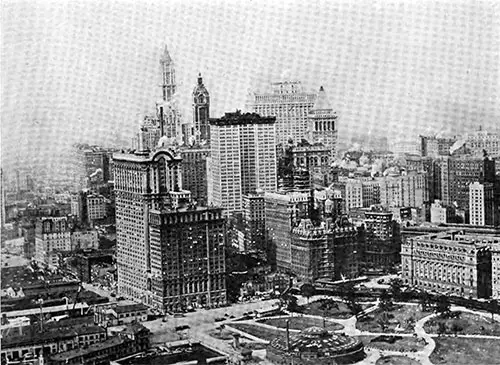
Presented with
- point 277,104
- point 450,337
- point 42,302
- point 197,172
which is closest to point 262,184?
point 197,172

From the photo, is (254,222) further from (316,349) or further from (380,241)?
(316,349)

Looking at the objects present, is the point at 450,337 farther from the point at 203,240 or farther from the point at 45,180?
the point at 45,180

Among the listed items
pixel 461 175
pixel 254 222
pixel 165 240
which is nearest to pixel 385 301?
pixel 165 240

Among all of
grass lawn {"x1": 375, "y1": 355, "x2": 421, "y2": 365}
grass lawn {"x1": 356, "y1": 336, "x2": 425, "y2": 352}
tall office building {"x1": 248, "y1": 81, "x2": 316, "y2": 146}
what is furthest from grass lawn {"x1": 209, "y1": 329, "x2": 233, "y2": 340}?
tall office building {"x1": 248, "y1": 81, "x2": 316, "y2": 146}

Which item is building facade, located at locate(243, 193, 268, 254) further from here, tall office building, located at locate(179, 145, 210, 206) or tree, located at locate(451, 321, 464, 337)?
tree, located at locate(451, 321, 464, 337)

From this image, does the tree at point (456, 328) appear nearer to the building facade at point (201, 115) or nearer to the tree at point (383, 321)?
the tree at point (383, 321)

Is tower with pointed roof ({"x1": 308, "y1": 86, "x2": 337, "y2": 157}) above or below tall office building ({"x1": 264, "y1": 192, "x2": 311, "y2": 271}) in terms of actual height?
above
